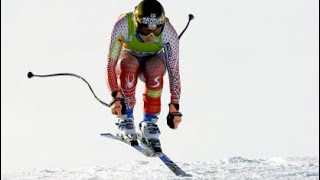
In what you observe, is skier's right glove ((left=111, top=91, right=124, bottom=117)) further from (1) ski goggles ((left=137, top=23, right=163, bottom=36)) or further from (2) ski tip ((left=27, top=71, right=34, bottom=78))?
(2) ski tip ((left=27, top=71, right=34, bottom=78))

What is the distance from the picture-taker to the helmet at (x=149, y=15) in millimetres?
11398

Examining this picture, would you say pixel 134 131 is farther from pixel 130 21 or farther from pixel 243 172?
pixel 243 172

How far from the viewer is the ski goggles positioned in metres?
11.6

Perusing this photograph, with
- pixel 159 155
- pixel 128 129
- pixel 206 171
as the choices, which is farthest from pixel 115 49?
pixel 206 171

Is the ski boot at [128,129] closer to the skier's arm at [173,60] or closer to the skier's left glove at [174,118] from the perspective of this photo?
the skier's left glove at [174,118]

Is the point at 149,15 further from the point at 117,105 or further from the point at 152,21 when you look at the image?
the point at 117,105

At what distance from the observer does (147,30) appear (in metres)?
11.7

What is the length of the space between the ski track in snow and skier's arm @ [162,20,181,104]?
1275mm

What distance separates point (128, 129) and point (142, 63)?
3.32 ft

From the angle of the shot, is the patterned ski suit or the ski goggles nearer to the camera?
the ski goggles

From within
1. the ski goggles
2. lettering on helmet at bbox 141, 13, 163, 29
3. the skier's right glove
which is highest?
lettering on helmet at bbox 141, 13, 163, 29

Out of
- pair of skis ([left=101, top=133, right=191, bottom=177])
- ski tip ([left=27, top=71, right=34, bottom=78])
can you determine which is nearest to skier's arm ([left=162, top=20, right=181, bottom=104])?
pair of skis ([left=101, top=133, right=191, bottom=177])

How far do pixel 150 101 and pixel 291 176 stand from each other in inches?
111

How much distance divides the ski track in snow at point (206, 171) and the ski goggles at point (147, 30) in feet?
7.18
